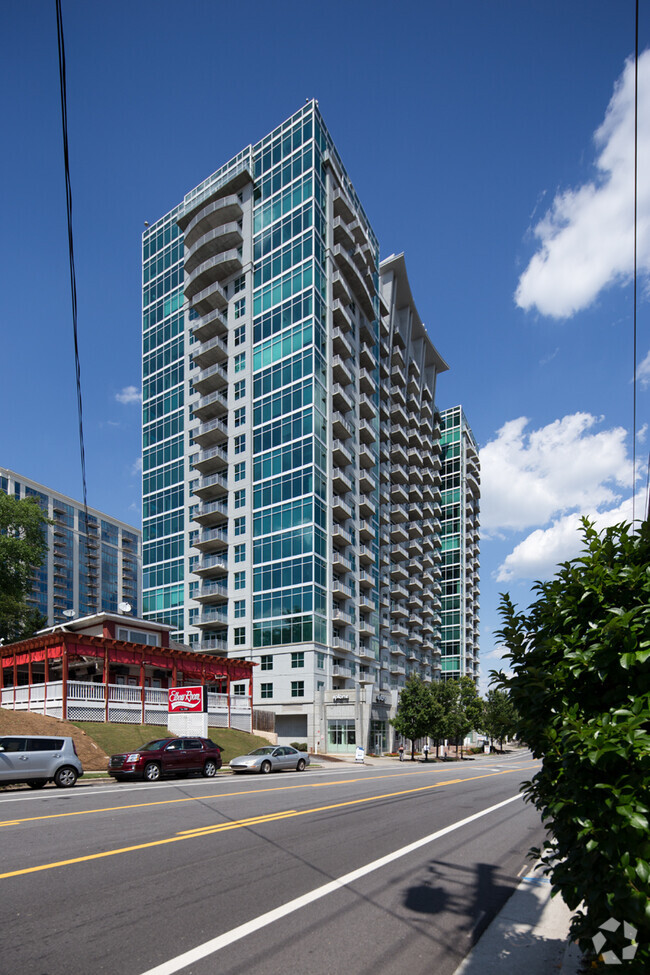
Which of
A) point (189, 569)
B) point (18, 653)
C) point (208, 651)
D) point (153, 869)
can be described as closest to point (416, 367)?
point (189, 569)

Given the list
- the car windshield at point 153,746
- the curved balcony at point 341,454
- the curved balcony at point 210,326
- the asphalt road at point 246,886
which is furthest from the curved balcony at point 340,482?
the asphalt road at point 246,886

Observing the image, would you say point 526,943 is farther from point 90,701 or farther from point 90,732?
point 90,701

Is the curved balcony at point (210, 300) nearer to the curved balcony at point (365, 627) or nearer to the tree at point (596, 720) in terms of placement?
the curved balcony at point (365, 627)

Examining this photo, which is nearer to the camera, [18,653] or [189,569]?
[18,653]

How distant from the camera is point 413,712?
55156mm

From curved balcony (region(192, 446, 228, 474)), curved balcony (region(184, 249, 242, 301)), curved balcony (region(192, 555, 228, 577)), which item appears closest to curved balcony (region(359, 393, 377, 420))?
curved balcony (region(192, 446, 228, 474))

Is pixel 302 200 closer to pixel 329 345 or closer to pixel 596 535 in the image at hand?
pixel 329 345

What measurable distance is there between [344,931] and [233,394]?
63977 millimetres

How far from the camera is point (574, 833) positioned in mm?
4633

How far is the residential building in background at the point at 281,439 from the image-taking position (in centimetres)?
5916

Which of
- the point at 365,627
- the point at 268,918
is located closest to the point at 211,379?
the point at 365,627

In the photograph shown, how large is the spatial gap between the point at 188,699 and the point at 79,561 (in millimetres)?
133165

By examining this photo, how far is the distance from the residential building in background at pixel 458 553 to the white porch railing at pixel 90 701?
75.6 meters

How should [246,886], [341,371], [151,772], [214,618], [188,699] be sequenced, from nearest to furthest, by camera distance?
[246,886], [151,772], [188,699], [214,618], [341,371]
